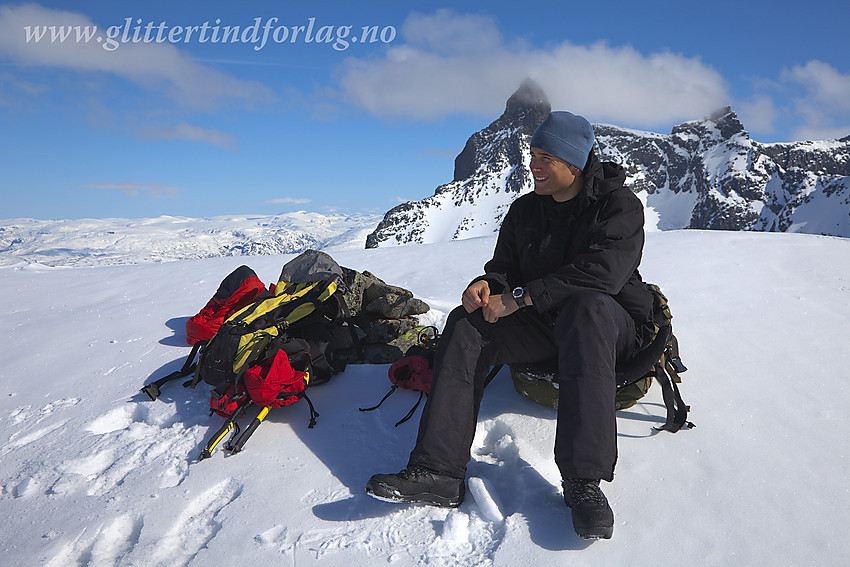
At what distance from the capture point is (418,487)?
232cm

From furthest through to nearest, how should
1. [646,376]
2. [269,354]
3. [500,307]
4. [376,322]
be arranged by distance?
[376,322] → [269,354] → [646,376] → [500,307]

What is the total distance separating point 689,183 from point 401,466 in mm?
197322

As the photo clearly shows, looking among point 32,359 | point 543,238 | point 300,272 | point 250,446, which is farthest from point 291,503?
point 32,359

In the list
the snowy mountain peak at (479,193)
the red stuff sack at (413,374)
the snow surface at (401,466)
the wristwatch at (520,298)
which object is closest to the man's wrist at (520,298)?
the wristwatch at (520,298)

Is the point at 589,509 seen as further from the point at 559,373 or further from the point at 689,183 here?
the point at 689,183

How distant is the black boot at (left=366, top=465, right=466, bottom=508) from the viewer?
2266 mm

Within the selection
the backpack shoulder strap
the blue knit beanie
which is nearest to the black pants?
the backpack shoulder strap

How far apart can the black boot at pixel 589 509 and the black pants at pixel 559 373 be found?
2.5 inches

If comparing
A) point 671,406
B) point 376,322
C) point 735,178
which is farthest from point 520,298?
point 735,178

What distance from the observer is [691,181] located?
170 m

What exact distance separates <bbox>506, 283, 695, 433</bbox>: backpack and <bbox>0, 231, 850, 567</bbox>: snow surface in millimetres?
106

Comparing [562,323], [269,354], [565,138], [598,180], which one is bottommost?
[269,354]

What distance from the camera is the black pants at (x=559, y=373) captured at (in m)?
2.25

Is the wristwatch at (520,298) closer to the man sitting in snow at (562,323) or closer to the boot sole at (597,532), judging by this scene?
the man sitting in snow at (562,323)
